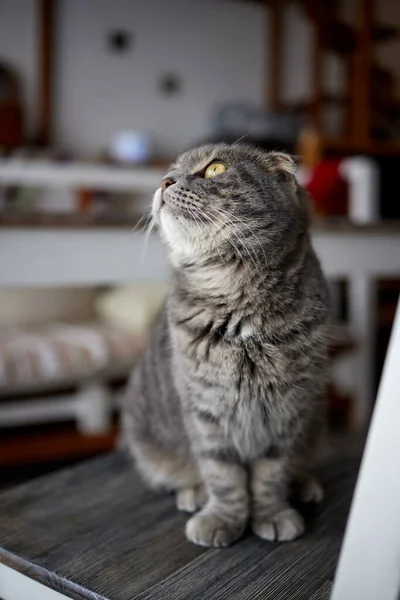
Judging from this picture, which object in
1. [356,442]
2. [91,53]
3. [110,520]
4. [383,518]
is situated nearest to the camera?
[383,518]

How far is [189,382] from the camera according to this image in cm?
82

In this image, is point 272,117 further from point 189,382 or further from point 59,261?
point 189,382

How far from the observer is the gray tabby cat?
0.77 meters

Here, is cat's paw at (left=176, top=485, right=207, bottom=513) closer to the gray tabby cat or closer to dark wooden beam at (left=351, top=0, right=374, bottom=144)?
the gray tabby cat

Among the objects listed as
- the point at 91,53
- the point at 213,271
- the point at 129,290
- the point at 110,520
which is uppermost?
the point at 91,53

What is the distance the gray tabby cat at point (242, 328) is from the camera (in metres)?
0.77

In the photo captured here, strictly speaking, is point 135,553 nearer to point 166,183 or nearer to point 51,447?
point 166,183

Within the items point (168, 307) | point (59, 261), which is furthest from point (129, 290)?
point (168, 307)

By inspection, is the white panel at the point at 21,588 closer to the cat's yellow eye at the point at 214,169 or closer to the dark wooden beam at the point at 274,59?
the cat's yellow eye at the point at 214,169

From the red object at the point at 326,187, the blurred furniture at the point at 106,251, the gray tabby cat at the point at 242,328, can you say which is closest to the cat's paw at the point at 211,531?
the gray tabby cat at the point at 242,328

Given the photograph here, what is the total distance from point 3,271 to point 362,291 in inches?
59.5

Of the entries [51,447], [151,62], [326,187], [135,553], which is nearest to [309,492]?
[135,553]

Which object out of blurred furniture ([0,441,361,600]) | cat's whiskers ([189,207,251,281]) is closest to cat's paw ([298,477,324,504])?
blurred furniture ([0,441,361,600])

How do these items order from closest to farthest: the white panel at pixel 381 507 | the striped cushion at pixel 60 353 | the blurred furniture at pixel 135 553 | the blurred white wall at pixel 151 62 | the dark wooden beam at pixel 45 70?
1. the white panel at pixel 381 507
2. the blurred furniture at pixel 135 553
3. the striped cushion at pixel 60 353
4. the dark wooden beam at pixel 45 70
5. the blurred white wall at pixel 151 62
